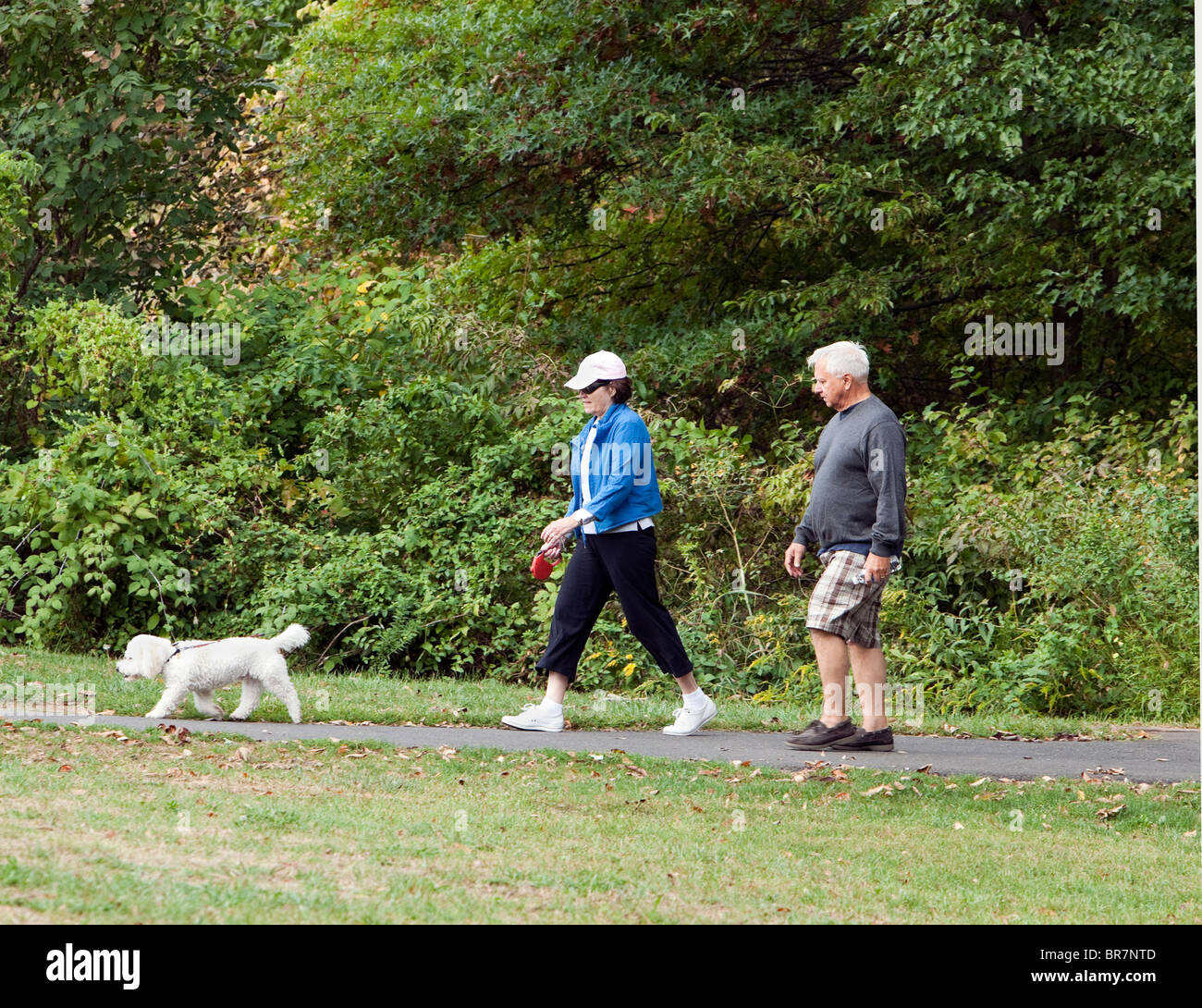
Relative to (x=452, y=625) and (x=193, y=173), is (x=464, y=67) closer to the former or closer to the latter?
(x=193, y=173)

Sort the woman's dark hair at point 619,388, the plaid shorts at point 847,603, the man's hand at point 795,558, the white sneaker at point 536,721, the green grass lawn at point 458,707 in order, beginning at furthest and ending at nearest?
the green grass lawn at point 458,707 < the white sneaker at point 536,721 < the woman's dark hair at point 619,388 < the man's hand at point 795,558 < the plaid shorts at point 847,603

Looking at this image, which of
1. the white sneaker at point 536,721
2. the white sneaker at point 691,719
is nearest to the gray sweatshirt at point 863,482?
the white sneaker at point 691,719

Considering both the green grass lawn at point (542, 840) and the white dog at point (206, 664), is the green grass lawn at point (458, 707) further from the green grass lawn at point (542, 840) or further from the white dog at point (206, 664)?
the green grass lawn at point (542, 840)

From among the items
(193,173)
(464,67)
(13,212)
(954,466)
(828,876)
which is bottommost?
(828,876)

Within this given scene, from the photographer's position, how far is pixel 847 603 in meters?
7.30

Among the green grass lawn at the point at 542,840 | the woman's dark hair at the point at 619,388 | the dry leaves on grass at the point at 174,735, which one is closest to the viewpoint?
the green grass lawn at the point at 542,840

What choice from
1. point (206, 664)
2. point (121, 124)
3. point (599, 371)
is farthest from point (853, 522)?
point (121, 124)

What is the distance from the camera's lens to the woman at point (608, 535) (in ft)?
25.1

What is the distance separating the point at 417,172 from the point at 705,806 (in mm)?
12421

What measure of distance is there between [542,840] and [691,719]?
284cm

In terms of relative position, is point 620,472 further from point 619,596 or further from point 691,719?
point 691,719

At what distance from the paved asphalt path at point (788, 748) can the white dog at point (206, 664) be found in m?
0.20

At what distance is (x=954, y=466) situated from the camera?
12453mm

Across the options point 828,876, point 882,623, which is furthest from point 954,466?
point 828,876
